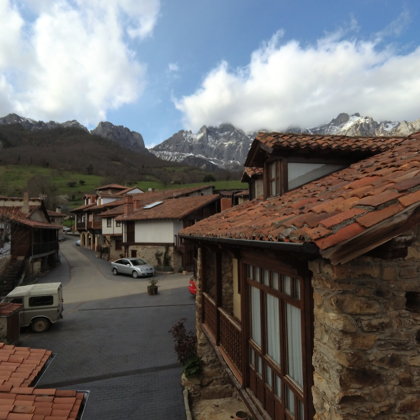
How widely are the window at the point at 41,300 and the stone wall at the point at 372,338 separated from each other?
16.2 meters

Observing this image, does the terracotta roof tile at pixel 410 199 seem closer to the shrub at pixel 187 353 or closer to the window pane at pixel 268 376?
the window pane at pixel 268 376

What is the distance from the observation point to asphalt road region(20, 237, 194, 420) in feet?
32.3

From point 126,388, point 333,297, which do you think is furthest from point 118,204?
point 333,297

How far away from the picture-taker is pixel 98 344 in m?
14.4

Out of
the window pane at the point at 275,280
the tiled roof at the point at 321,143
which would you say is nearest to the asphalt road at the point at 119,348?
the window pane at the point at 275,280

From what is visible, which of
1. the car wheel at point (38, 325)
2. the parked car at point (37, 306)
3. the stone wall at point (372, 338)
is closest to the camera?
the stone wall at point (372, 338)

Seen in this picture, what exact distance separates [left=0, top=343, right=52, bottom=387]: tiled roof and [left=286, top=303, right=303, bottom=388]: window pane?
12.6 ft

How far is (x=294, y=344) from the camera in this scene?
416 cm

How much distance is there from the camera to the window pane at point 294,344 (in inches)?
159

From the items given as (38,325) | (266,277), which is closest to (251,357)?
(266,277)

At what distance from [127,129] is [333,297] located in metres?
193

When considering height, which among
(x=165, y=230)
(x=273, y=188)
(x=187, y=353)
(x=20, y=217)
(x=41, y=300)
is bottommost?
(x=187, y=353)

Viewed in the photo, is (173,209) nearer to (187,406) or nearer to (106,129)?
(187,406)

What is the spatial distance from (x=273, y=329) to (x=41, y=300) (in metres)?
15.1
